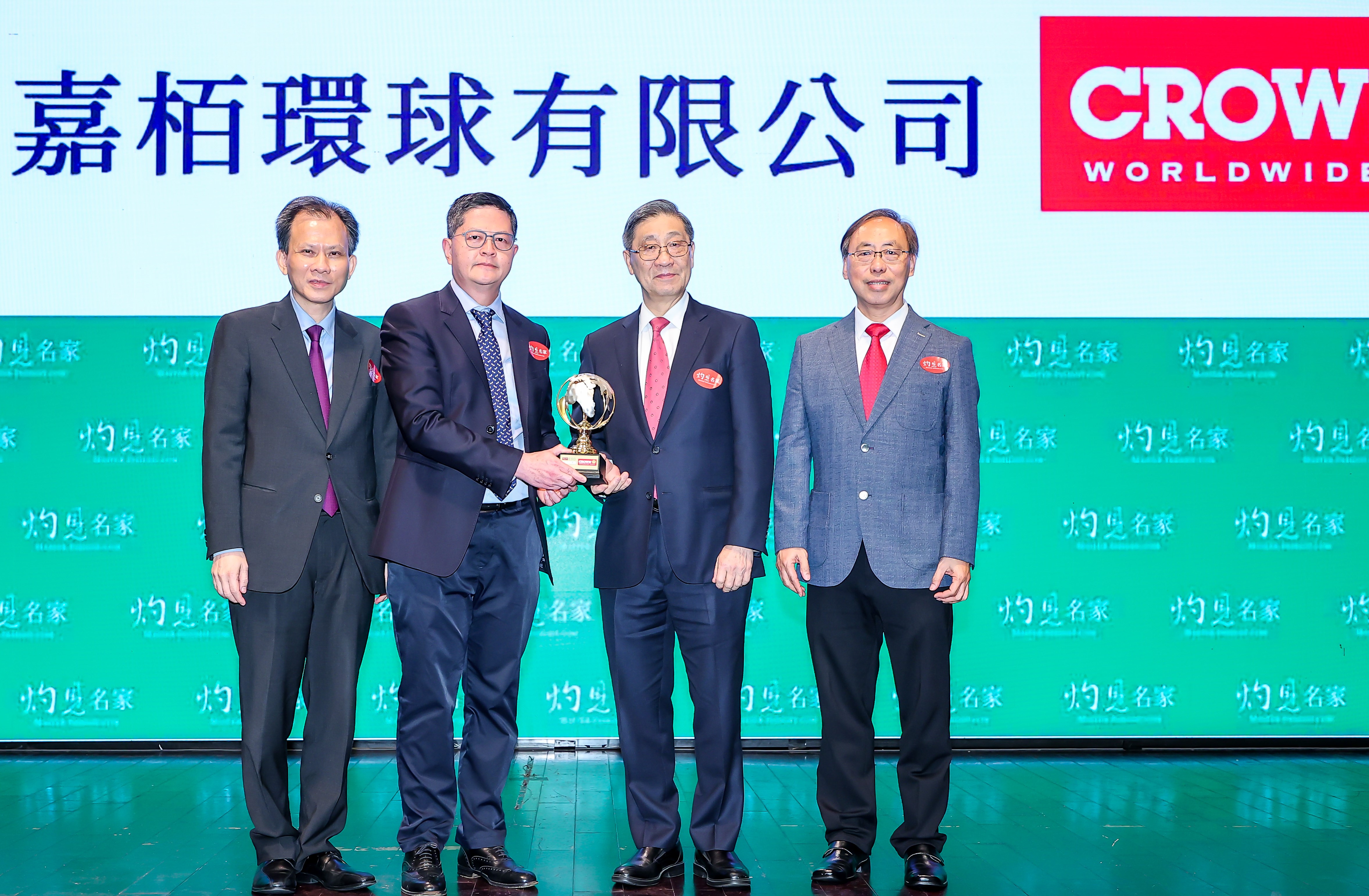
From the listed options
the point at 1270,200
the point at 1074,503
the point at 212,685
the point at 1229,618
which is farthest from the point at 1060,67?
the point at 212,685

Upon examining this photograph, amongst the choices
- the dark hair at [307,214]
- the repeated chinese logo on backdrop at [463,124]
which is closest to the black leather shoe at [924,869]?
the dark hair at [307,214]

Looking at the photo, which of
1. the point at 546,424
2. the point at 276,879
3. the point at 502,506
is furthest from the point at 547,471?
the point at 276,879

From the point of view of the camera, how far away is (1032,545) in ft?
14.1

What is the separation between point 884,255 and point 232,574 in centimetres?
189

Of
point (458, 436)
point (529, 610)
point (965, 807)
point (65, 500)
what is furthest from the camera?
point (65, 500)

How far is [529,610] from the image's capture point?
8.94ft

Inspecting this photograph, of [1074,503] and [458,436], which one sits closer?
[458,436]

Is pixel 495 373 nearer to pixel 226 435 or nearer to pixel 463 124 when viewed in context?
pixel 226 435

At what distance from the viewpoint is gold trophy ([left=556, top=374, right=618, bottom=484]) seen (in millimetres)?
2484

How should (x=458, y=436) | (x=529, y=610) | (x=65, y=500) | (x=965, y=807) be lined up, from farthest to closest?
(x=65, y=500) < (x=965, y=807) < (x=529, y=610) < (x=458, y=436)

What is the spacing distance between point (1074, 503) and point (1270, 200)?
1.55 meters

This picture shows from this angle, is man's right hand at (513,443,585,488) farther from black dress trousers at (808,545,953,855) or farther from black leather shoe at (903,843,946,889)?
black leather shoe at (903,843,946,889)

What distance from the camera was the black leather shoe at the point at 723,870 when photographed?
2.57 metres

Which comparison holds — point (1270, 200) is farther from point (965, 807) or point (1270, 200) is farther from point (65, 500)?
point (65, 500)
